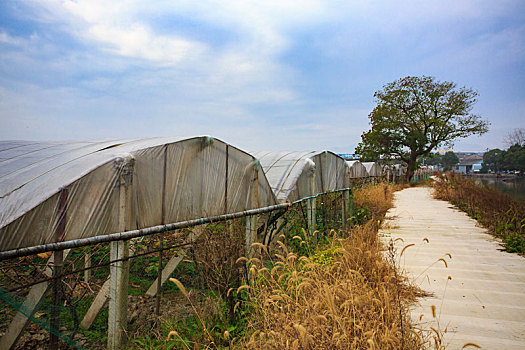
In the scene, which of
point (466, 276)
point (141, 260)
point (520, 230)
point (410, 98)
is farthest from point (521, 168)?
point (141, 260)

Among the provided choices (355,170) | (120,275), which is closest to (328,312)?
(120,275)

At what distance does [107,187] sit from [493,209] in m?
12.0

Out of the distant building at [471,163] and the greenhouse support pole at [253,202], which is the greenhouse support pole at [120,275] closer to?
the greenhouse support pole at [253,202]

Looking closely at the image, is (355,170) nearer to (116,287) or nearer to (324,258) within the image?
(324,258)

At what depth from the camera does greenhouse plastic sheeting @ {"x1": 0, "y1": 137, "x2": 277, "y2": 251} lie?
8.12 feet

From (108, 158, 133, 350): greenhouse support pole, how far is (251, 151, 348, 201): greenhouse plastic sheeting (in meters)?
3.43

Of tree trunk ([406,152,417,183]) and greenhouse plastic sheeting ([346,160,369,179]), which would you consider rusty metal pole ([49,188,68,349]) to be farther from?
tree trunk ([406,152,417,183])

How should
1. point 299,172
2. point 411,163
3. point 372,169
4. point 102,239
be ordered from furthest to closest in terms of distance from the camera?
point 411,163, point 372,169, point 299,172, point 102,239

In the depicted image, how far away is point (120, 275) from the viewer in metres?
2.94

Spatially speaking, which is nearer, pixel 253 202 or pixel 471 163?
pixel 253 202

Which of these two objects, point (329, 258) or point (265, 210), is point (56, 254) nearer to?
point (265, 210)

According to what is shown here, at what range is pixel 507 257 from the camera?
698 cm

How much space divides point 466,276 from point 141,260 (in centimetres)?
554

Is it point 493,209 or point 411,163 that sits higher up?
point 411,163
